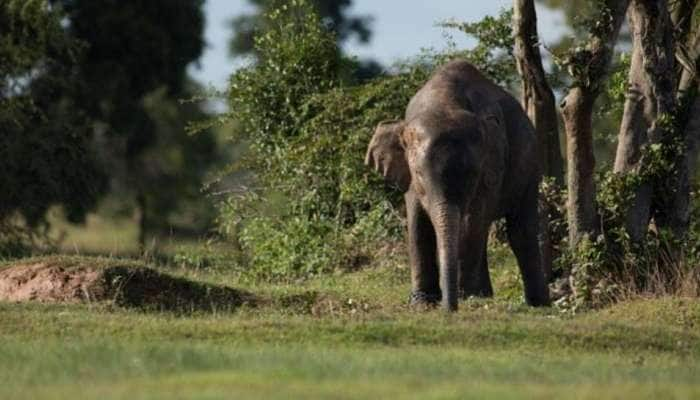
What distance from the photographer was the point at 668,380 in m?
12.1

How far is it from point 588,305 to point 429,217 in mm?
2243

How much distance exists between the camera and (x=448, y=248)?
1728 cm

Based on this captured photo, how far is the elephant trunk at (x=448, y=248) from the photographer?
55.1 ft

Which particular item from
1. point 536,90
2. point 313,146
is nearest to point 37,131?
point 313,146

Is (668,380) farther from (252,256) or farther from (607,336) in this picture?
(252,256)

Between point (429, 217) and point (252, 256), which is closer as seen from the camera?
point (429, 217)

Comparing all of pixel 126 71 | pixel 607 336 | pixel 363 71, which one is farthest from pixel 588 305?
pixel 363 71

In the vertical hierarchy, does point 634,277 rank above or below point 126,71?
below

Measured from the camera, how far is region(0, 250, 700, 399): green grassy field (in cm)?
1097

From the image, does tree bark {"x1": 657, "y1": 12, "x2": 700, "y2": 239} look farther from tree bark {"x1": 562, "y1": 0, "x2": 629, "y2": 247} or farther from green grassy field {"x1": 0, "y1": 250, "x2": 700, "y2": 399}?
green grassy field {"x1": 0, "y1": 250, "x2": 700, "y2": 399}

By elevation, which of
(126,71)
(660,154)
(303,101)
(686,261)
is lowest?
(686,261)

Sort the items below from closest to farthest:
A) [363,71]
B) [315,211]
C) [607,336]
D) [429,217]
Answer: [607,336]
[429,217]
[315,211]
[363,71]

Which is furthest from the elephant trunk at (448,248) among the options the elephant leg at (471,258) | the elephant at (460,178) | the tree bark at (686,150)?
the tree bark at (686,150)

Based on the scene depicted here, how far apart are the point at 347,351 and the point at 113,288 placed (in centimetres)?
511
